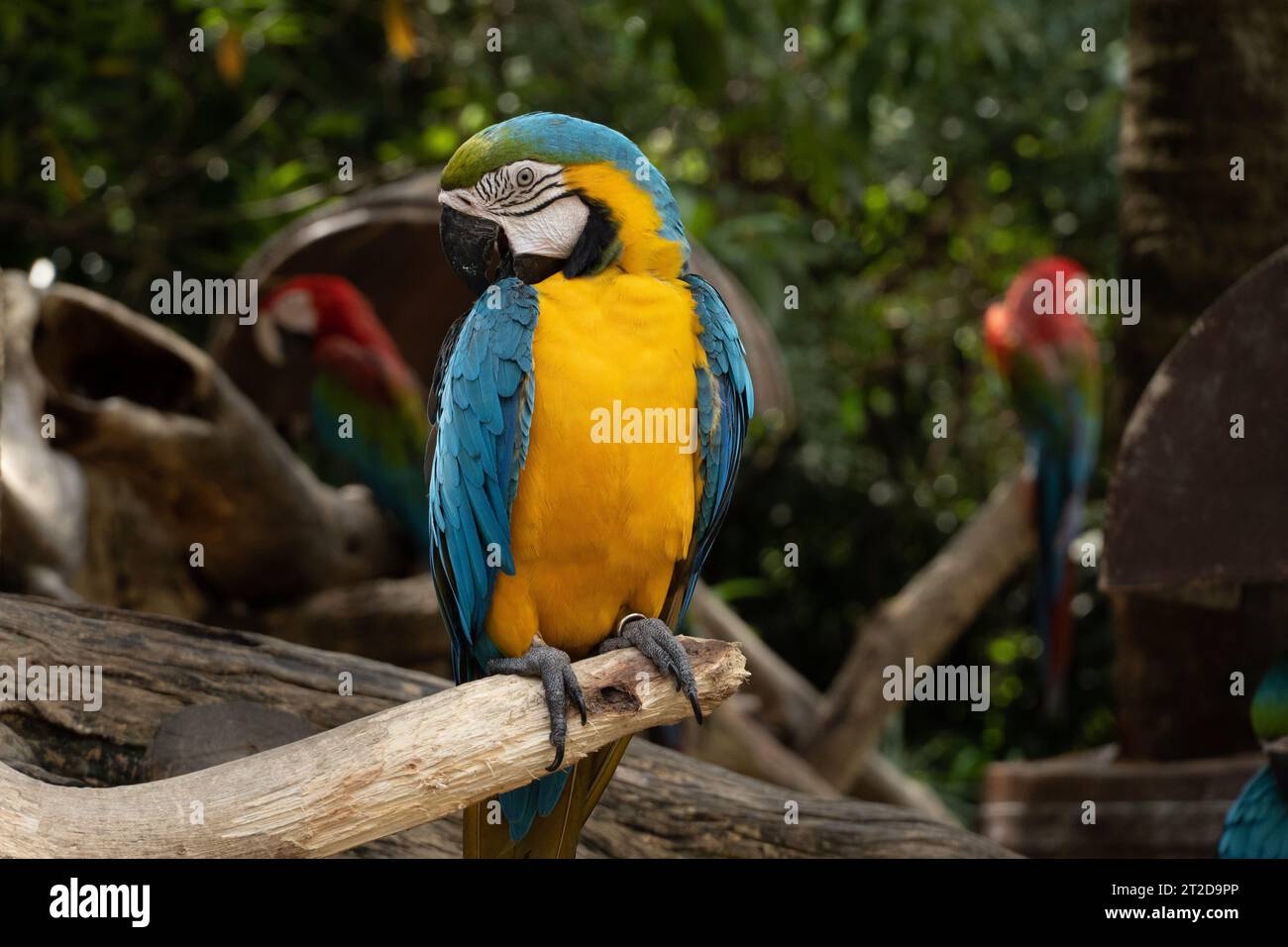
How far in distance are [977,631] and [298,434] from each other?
2.19m

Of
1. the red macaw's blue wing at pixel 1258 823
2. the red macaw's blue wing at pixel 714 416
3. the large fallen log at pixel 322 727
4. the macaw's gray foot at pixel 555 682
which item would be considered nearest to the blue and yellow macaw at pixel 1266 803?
the red macaw's blue wing at pixel 1258 823

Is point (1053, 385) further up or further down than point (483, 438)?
further up

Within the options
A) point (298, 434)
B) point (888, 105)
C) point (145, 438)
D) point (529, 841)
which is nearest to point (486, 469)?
point (529, 841)

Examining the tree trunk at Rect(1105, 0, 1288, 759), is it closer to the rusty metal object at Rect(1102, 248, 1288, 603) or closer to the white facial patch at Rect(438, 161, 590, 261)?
the rusty metal object at Rect(1102, 248, 1288, 603)

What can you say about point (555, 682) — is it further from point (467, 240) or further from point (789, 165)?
point (789, 165)

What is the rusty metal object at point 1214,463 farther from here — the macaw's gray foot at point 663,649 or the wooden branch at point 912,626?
the wooden branch at point 912,626

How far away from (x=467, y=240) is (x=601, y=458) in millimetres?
235

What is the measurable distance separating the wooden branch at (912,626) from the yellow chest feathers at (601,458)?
1551mm

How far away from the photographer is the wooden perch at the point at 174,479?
71.9 inches

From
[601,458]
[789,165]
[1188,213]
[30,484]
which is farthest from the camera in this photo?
[789,165]

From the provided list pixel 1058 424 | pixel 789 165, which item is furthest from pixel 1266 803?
pixel 789 165

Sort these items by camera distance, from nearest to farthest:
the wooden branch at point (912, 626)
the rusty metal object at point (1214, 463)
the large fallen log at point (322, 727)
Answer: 1. the large fallen log at point (322, 727)
2. the rusty metal object at point (1214, 463)
3. the wooden branch at point (912, 626)

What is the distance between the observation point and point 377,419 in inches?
85.7

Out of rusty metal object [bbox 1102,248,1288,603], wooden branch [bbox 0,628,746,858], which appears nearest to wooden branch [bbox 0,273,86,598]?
wooden branch [bbox 0,628,746,858]
